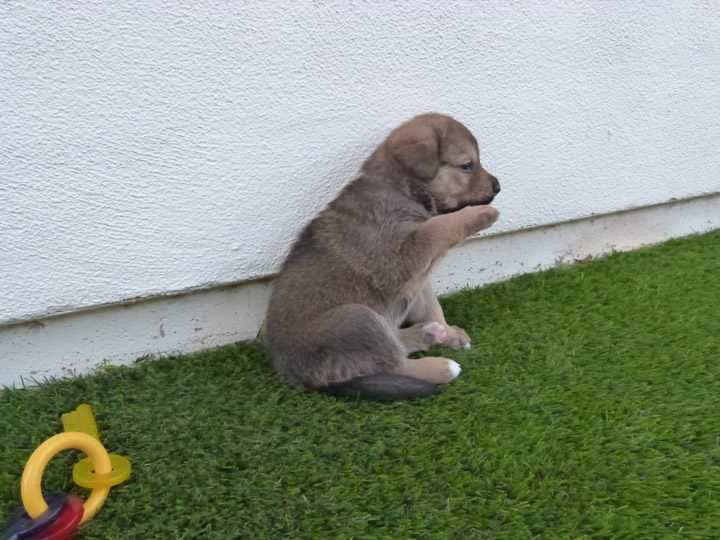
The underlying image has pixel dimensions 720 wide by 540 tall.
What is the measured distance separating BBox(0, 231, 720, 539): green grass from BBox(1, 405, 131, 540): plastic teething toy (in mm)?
57

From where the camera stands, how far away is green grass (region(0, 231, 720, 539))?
1495 mm

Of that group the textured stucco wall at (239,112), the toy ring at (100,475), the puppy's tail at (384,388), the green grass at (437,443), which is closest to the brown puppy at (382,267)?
the puppy's tail at (384,388)

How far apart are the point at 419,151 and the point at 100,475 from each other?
169 cm

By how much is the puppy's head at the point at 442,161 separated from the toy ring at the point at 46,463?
1598mm

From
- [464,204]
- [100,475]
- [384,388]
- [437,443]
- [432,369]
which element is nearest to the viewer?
[100,475]

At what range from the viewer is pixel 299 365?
2.12 meters

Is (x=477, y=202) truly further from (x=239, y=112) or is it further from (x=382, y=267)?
(x=239, y=112)

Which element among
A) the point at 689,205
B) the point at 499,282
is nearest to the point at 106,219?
the point at 499,282

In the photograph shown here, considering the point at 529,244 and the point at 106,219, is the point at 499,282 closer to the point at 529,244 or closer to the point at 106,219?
the point at 529,244

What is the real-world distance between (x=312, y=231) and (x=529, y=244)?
168 centimetres

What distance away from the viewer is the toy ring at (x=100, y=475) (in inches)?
59.5

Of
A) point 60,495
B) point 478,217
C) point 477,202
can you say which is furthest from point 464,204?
point 60,495

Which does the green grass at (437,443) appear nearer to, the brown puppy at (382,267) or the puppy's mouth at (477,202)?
the brown puppy at (382,267)

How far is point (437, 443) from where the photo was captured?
5.96 ft
